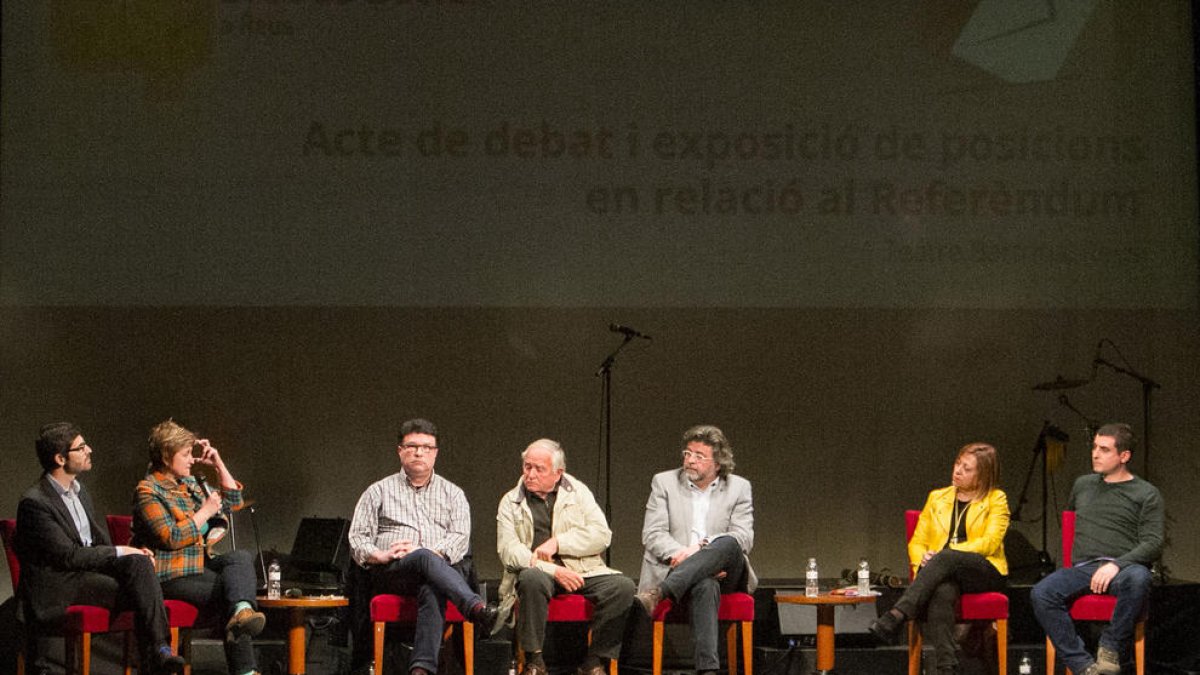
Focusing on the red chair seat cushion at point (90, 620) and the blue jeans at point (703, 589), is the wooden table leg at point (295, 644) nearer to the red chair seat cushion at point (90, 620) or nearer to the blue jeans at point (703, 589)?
the red chair seat cushion at point (90, 620)

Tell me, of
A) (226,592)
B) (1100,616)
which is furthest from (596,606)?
(1100,616)

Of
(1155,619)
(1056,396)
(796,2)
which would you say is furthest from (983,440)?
(796,2)

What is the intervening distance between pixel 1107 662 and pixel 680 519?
173 cm

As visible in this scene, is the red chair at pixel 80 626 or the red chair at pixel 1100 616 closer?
the red chair at pixel 80 626

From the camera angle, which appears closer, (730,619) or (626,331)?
(730,619)

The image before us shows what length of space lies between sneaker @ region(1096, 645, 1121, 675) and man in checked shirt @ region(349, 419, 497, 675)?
7.61 feet

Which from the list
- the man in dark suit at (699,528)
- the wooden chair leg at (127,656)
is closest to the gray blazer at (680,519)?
the man in dark suit at (699,528)

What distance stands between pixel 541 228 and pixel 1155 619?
10.7 feet

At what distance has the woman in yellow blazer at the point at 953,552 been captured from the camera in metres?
5.80

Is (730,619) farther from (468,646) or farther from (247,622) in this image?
(247,622)

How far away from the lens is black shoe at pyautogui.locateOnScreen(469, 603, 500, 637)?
5.59 m

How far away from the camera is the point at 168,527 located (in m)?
5.57

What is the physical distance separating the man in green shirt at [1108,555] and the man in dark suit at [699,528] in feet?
3.94

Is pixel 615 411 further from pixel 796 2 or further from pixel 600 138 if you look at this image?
pixel 796 2
